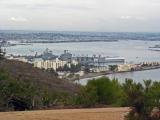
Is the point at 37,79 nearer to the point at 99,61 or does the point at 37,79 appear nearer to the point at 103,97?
the point at 103,97

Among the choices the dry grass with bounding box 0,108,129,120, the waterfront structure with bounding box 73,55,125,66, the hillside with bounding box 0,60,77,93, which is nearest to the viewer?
the dry grass with bounding box 0,108,129,120

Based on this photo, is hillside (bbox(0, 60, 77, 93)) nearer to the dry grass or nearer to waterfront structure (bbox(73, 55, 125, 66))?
the dry grass

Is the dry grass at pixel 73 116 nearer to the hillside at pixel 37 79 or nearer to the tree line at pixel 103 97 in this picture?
the tree line at pixel 103 97

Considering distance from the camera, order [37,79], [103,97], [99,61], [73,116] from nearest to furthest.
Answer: [73,116]
[103,97]
[37,79]
[99,61]

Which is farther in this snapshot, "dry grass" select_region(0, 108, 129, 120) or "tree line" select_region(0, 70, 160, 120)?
"dry grass" select_region(0, 108, 129, 120)

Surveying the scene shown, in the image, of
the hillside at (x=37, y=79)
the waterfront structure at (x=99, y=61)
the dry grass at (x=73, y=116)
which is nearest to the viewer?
the dry grass at (x=73, y=116)

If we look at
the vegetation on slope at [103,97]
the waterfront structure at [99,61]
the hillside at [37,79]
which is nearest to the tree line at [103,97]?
the vegetation on slope at [103,97]

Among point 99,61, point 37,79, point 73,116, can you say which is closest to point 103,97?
point 73,116

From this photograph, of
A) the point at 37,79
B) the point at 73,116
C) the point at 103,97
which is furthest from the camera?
the point at 37,79

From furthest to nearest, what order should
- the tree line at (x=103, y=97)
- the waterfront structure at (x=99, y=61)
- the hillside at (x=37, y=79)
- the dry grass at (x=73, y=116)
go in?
the waterfront structure at (x=99, y=61), the hillside at (x=37, y=79), the dry grass at (x=73, y=116), the tree line at (x=103, y=97)

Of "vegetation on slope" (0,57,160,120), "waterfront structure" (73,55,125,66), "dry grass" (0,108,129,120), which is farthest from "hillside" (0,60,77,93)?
"waterfront structure" (73,55,125,66)

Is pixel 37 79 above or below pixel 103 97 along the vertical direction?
below

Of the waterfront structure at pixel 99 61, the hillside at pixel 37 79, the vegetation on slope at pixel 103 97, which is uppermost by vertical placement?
the vegetation on slope at pixel 103 97
